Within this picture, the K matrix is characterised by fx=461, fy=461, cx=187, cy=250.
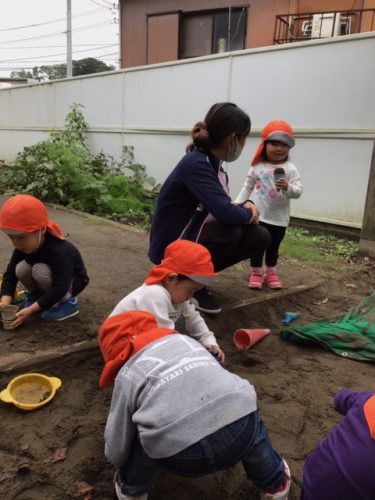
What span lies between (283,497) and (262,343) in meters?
1.44

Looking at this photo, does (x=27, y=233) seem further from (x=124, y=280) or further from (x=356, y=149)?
(x=356, y=149)

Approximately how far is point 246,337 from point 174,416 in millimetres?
1661

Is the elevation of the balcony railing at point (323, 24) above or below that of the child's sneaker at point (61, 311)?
above

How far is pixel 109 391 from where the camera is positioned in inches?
93.9

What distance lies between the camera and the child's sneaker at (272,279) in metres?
3.90

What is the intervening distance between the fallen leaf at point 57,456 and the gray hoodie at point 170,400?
1.44ft

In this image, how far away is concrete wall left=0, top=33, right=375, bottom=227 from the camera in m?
5.55

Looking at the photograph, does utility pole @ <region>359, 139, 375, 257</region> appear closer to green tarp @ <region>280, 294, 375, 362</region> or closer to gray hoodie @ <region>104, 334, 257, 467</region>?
green tarp @ <region>280, 294, 375, 362</region>

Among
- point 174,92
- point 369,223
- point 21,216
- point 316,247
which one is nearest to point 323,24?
point 174,92

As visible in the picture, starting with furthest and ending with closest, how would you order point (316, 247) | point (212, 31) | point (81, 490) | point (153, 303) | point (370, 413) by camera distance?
point (212, 31) < point (316, 247) < point (153, 303) < point (81, 490) < point (370, 413)

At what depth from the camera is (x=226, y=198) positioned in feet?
9.97

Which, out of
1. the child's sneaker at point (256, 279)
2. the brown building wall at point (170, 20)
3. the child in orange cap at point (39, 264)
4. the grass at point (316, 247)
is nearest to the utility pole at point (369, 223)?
the grass at point (316, 247)

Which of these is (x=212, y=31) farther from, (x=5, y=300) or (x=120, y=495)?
(x=120, y=495)

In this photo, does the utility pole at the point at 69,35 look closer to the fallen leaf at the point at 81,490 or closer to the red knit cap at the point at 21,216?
the red knit cap at the point at 21,216
